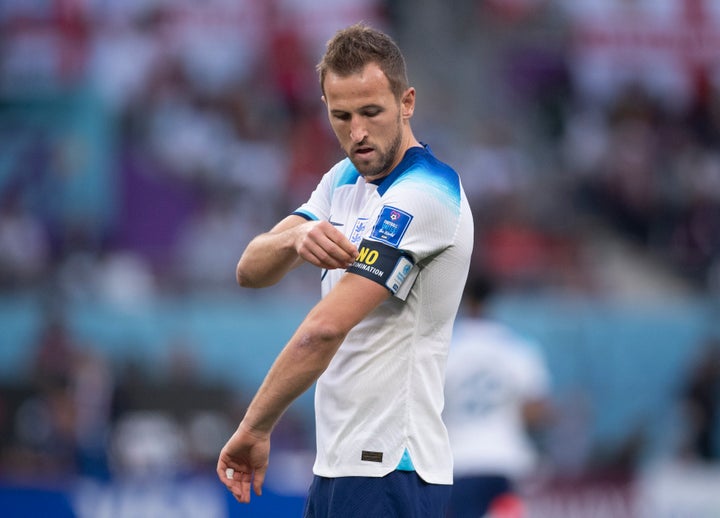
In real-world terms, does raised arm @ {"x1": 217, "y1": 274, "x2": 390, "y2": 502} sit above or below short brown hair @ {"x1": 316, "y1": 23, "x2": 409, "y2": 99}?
below

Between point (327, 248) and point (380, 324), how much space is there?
1.17ft

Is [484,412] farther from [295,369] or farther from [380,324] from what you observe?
[295,369]

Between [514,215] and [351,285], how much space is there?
8.88 metres

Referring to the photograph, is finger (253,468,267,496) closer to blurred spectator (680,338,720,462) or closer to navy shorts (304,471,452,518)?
navy shorts (304,471,452,518)

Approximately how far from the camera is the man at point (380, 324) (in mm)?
3410

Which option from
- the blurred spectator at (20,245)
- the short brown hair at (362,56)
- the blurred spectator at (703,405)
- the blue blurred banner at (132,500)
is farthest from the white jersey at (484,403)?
the blurred spectator at (20,245)

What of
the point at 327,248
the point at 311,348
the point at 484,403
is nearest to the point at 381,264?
the point at 327,248

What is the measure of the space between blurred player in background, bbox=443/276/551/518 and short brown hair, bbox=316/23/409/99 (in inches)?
136

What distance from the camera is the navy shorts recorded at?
3457 mm

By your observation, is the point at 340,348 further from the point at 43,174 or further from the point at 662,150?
the point at 662,150

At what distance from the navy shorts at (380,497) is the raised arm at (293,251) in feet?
2.17

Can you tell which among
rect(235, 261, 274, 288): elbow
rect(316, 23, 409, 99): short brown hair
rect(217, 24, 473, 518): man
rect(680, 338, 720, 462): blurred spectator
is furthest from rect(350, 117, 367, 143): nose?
rect(680, 338, 720, 462): blurred spectator

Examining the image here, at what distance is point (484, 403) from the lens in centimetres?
693

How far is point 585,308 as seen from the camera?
11.2m
